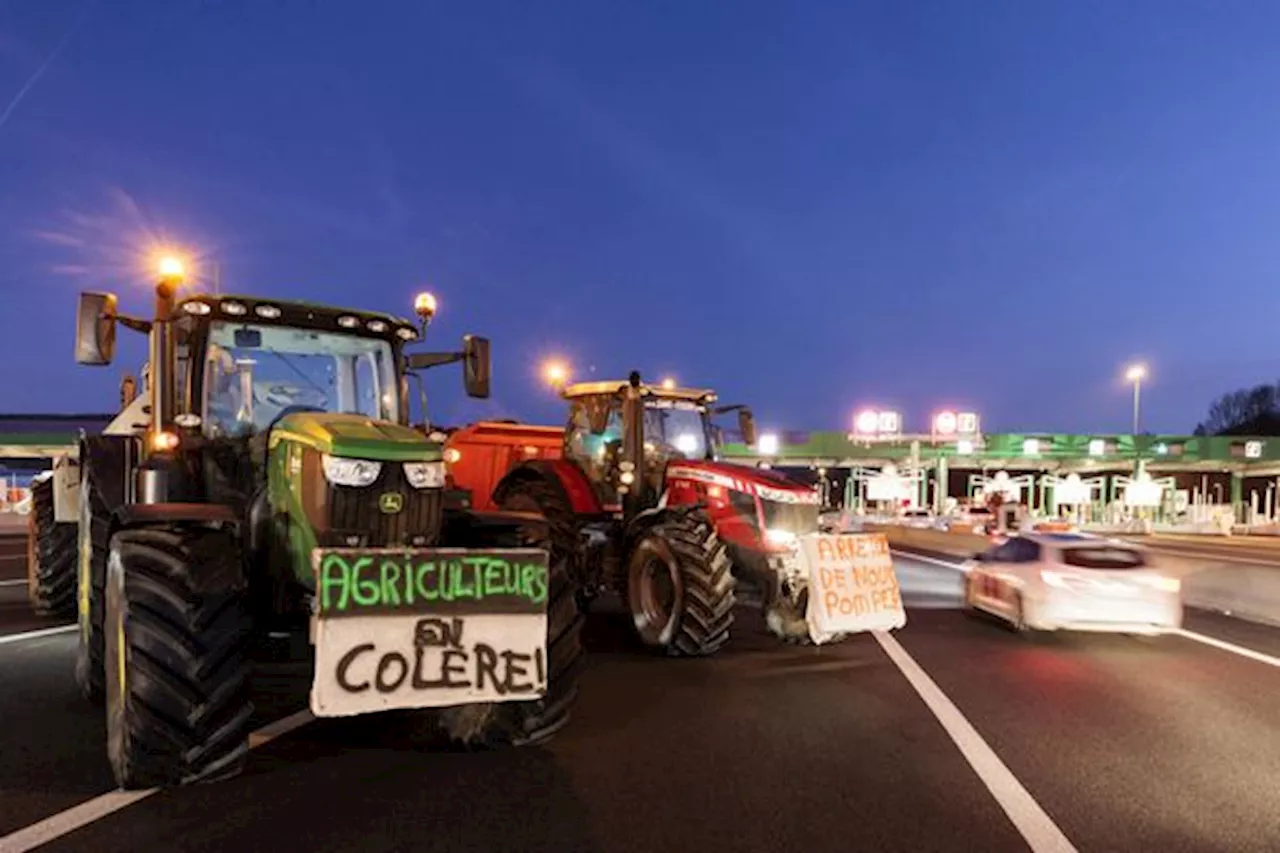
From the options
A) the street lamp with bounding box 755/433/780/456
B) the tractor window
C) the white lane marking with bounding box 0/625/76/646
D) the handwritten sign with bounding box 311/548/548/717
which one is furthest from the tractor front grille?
the street lamp with bounding box 755/433/780/456

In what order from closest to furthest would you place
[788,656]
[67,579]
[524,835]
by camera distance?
[524,835] < [788,656] < [67,579]

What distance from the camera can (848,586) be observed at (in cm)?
1068

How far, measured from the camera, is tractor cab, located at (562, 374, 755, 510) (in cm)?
1166

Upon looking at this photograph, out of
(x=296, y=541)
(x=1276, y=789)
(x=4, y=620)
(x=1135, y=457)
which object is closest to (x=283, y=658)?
(x=296, y=541)

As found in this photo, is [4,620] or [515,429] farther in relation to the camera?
[515,429]

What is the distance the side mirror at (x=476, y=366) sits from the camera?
7887 millimetres

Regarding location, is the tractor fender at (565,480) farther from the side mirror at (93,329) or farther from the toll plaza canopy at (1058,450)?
the toll plaza canopy at (1058,450)

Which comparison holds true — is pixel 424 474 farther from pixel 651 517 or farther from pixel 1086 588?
pixel 1086 588

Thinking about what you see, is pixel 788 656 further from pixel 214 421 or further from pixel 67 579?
pixel 67 579

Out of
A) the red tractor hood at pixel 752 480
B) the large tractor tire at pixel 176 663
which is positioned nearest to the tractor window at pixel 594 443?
the red tractor hood at pixel 752 480

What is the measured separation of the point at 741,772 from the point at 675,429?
249 inches

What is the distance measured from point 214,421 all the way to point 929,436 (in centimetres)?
5378

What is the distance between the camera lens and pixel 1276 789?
5.96m

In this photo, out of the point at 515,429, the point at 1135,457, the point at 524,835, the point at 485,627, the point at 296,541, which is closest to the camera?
the point at 524,835
